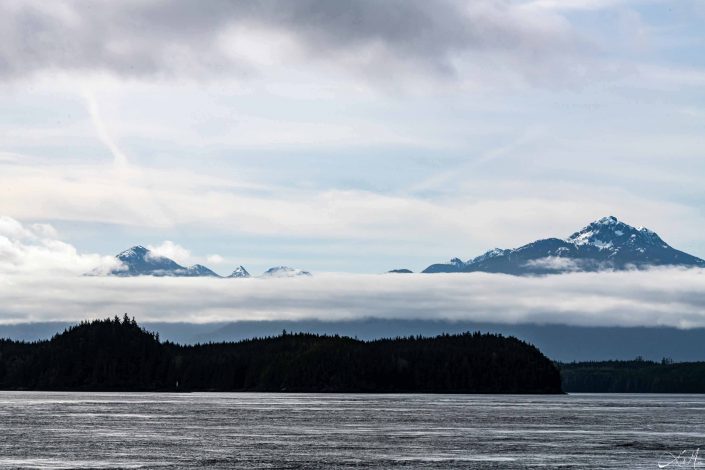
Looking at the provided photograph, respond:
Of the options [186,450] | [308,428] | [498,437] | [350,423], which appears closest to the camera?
[186,450]

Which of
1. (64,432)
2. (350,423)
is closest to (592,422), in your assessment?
(350,423)

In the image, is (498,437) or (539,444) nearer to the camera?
(539,444)

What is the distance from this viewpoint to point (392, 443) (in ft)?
433

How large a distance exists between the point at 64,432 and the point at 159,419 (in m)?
37.5

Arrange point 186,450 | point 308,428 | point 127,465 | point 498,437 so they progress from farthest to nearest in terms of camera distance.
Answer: point 308,428, point 498,437, point 186,450, point 127,465

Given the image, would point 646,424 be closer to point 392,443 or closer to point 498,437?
point 498,437

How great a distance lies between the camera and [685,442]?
135 meters
